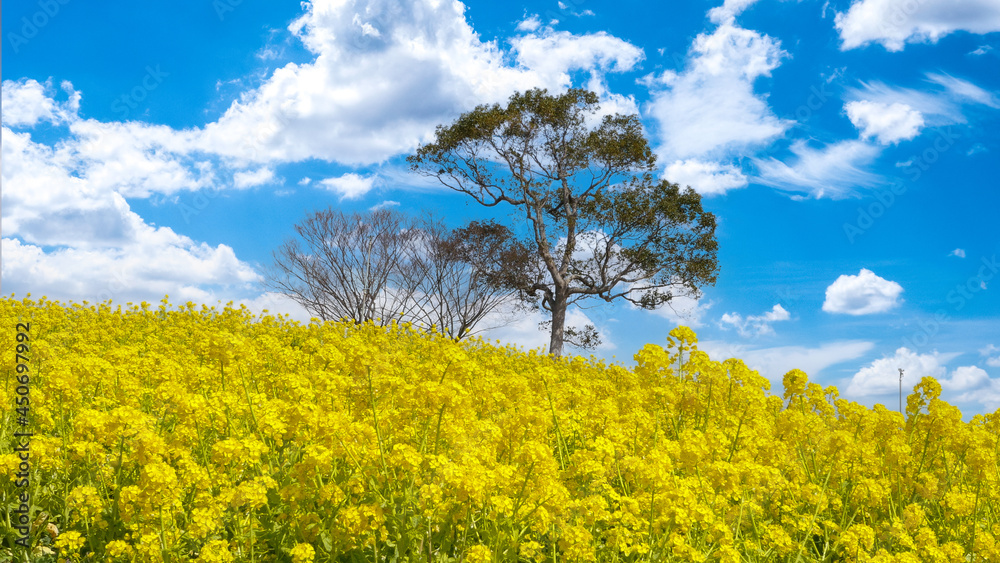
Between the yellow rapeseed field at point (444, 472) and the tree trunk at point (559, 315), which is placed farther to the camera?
the tree trunk at point (559, 315)

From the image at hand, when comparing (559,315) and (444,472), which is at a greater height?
(559,315)

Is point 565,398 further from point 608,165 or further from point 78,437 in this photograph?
point 608,165

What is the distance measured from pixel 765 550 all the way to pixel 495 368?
457 centimetres

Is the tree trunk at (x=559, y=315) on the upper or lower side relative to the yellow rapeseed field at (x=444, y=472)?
upper

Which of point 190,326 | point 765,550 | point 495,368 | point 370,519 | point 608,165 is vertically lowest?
point 765,550

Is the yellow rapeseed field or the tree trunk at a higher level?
the tree trunk

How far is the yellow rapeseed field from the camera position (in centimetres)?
330

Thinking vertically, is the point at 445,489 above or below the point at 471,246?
below

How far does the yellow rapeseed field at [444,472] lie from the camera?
130 inches

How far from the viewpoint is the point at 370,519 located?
3.24 meters

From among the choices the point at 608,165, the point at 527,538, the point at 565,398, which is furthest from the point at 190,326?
the point at 608,165

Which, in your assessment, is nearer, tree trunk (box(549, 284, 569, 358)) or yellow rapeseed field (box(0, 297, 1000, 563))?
yellow rapeseed field (box(0, 297, 1000, 563))

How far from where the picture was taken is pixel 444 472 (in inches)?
116

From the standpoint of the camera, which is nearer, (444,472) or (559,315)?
(444,472)
